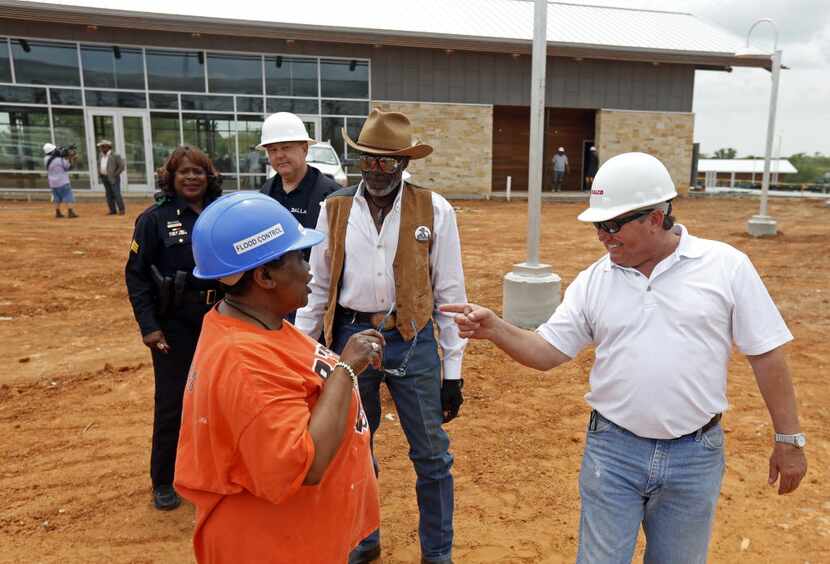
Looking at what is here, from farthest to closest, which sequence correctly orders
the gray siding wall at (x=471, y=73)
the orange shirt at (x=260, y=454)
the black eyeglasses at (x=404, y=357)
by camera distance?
1. the gray siding wall at (x=471, y=73)
2. the black eyeglasses at (x=404, y=357)
3. the orange shirt at (x=260, y=454)

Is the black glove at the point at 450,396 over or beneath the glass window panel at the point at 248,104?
beneath

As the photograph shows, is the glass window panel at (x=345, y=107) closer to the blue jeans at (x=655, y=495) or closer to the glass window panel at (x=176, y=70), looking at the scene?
the glass window panel at (x=176, y=70)

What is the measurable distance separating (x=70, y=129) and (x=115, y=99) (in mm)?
1738

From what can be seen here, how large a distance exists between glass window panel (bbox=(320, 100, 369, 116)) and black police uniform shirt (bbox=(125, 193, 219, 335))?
19674 mm

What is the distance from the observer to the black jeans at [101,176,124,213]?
16.8 metres

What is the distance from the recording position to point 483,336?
8.59 ft

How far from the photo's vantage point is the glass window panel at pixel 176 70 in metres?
20.7

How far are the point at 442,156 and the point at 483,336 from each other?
2267 centimetres

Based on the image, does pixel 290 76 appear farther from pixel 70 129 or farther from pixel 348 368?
pixel 348 368

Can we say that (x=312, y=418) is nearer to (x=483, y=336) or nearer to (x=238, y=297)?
(x=238, y=297)

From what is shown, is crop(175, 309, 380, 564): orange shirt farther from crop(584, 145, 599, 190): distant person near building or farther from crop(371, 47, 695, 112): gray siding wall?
crop(584, 145, 599, 190): distant person near building

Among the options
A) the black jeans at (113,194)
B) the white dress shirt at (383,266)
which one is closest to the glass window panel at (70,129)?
the black jeans at (113,194)

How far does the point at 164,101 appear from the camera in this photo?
2094cm

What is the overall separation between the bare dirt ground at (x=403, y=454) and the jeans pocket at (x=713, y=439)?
4.95 feet
